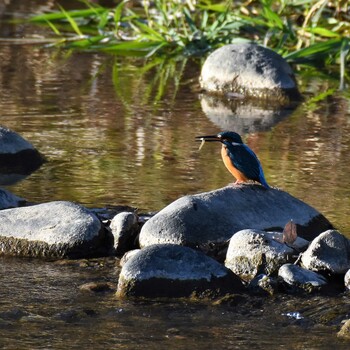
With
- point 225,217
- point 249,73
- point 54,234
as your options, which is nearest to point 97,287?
point 54,234

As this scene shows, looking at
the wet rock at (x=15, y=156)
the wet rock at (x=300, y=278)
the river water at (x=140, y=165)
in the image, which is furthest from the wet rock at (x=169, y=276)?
the wet rock at (x=15, y=156)

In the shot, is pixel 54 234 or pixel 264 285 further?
pixel 54 234

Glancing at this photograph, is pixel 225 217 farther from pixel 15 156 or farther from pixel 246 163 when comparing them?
pixel 15 156

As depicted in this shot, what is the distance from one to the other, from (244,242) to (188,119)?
13.2ft

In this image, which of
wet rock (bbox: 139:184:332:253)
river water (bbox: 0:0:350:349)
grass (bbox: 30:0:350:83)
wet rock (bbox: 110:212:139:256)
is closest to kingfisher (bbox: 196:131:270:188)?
wet rock (bbox: 139:184:332:253)

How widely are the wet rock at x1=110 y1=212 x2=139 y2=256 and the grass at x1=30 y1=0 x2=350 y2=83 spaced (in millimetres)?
5801

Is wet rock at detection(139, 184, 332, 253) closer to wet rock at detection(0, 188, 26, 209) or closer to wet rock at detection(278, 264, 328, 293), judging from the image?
wet rock at detection(278, 264, 328, 293)

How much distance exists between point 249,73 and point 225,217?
4989 mm

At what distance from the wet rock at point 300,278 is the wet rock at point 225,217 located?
52cm

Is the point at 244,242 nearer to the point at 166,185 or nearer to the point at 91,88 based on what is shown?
the point at 166,185

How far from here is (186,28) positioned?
1230 centimetres

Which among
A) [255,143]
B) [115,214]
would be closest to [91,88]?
[255,143]

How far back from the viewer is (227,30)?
12.2m

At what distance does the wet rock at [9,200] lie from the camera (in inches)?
248
